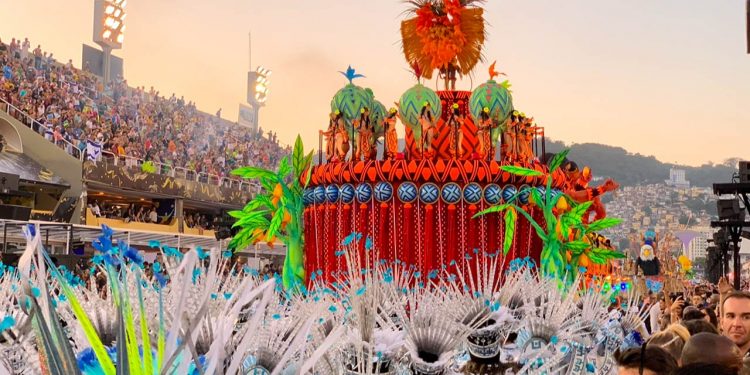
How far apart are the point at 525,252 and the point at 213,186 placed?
2341 cm

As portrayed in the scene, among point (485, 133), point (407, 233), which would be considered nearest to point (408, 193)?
point (407, 233)

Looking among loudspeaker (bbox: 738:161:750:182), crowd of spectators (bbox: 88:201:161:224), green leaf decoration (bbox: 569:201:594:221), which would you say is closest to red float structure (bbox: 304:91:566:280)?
green leaf decoration (bbox: 569:201:594:221)

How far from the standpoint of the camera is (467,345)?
3.90 meters

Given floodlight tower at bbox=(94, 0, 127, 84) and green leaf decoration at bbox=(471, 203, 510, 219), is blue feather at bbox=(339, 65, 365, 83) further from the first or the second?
floodlight tower at bbox=(94, 0, 127, 84)

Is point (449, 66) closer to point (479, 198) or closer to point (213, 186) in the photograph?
point (479, 198)

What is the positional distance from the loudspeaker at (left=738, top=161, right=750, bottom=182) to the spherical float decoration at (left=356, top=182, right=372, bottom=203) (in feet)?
22.0

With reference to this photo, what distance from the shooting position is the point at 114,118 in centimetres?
3209

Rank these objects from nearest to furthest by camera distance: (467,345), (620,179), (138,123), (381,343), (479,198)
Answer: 1. (381,343)
2. (467,345)
3. (479,198)
4. (138,123)
5. (620,179)

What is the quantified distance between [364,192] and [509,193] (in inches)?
79.4

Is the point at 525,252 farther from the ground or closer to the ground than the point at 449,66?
closer to the ground

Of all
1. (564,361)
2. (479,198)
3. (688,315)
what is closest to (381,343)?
(564,361)

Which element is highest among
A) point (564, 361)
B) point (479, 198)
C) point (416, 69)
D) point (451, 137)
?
point (416, 69)

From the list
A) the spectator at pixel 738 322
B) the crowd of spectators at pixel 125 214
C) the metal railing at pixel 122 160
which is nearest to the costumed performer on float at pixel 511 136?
the spectator at pixel 738 322

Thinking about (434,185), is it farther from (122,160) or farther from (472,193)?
(122,160)
